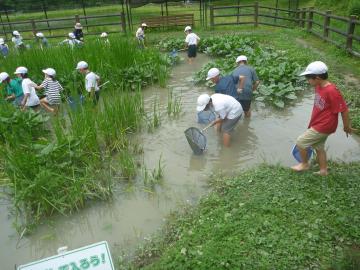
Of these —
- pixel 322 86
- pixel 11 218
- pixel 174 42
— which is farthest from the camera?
pixel 174 42

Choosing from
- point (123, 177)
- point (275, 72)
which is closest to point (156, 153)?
point (123, 177)

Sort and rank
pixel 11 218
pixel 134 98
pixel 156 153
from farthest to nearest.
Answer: pixel 134 98 → pixel 156 153 → pixel 11 218

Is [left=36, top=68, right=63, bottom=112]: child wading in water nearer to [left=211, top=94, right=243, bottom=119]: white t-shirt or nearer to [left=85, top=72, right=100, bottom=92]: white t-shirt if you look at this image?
[left=85, top=72, right=100, bottom=92]: white t-shirt

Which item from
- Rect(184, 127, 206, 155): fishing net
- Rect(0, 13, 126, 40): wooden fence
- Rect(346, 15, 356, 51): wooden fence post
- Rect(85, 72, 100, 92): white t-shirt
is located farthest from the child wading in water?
Rect(0, 13, 126, 40): wooden fence

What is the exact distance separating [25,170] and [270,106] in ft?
16.9

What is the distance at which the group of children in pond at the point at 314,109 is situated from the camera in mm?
4137

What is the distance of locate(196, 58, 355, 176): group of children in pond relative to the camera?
414 centimetres

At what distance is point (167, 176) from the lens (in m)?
5.31

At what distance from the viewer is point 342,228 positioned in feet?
12.0

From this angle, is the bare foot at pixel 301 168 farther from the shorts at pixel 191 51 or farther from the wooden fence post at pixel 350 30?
the shorts at pixel 191 51

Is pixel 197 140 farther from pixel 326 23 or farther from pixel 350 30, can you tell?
pixel 326 23

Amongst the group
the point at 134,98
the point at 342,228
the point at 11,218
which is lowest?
the point at 11,218

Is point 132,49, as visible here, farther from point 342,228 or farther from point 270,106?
point 342,228

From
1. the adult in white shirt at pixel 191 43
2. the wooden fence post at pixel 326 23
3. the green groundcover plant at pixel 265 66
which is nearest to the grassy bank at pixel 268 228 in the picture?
the green groundcover plant at pixel 265 66
